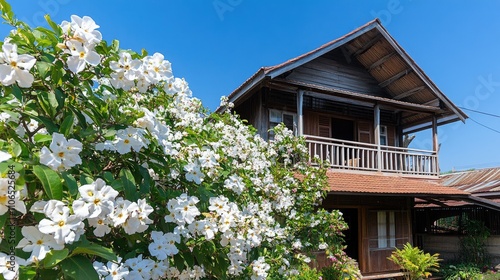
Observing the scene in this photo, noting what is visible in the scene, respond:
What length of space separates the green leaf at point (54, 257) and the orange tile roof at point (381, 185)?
23.9ft

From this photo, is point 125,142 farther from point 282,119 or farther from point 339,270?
point 282,119

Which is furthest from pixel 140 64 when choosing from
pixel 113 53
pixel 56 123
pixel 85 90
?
pixel 56 123

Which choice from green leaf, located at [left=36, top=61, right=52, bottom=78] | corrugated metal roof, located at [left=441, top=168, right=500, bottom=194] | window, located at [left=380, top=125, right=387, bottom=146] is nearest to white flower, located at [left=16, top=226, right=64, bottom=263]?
green leaf, located at [left=36, top=61, right=52, bottom=78]

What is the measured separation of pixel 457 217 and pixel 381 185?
21.1 feet

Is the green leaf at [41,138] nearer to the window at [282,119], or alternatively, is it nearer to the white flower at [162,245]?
the white flower at [162,245]

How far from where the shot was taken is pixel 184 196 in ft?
5.98

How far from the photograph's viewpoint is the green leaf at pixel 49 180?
1.17 metres

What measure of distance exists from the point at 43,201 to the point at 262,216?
2.40 metres

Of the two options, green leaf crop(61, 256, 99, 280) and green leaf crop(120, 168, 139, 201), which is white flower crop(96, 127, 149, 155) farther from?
green leaf crop(61, 256, 99, 280)

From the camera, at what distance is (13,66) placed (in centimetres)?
129

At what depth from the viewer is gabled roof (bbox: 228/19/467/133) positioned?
10023 mm

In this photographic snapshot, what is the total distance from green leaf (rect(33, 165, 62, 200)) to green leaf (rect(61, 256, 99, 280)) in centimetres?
22

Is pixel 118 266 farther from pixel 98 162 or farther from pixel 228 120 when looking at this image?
pixel 228 120

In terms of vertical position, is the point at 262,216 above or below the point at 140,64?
below
